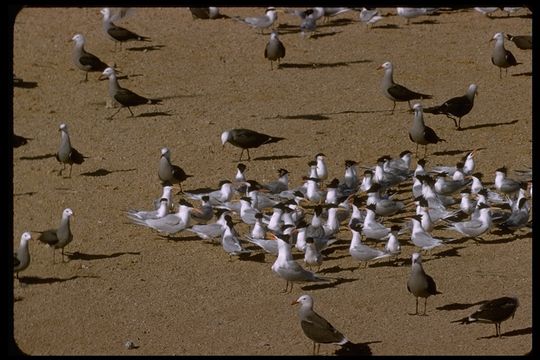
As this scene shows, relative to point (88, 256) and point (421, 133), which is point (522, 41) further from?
point (88, 256)

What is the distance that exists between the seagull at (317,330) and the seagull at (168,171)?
14.4 ft

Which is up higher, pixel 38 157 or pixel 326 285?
pixel 38 157

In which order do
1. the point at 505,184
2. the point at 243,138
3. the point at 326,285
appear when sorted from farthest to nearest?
the point at 243,138, the point at 505,184, the point at 326,285

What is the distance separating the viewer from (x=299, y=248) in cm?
1328

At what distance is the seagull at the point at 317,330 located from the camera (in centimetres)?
1075

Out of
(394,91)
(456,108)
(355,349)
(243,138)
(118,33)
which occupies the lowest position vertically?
(355,349)

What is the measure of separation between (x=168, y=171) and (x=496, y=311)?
547 centimetres

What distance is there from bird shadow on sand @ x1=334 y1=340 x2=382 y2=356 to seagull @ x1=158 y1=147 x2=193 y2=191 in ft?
15.6

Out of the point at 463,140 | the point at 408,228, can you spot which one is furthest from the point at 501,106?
the point at 408,228

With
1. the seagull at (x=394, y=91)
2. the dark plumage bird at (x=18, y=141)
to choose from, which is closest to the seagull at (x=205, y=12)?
the seagull at (x=394, y=91)

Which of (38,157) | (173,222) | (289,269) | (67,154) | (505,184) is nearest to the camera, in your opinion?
(289,269)

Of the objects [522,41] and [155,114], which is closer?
[155,114]

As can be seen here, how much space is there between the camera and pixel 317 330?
1084cm

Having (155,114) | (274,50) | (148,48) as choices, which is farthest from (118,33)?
(155,114)
